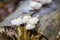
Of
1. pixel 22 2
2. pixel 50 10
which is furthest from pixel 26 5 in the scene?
pixel 50 10

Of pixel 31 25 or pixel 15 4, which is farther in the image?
pixel 15 4

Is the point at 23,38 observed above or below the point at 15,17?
below

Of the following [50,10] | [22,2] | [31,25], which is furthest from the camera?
[22,2]

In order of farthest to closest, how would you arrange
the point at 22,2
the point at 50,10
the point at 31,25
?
1. the point at 22,2
2. the point at 50,10
3. the point at 31,25

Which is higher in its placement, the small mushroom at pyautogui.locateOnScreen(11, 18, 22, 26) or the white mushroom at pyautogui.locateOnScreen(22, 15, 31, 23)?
the white mushroom at pyautogui.locateOnScreen(22, 15, 31, 23)

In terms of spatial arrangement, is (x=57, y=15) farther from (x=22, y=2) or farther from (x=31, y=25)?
(x=22, y=2)

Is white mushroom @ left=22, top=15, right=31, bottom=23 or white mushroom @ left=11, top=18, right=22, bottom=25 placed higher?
white mushroom @ left=22, top=15, right=31, bottom=23

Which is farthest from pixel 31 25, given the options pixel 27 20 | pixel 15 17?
pixel 15 17

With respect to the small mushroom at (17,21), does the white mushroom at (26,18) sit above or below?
above

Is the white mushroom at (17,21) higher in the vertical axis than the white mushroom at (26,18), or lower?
lower

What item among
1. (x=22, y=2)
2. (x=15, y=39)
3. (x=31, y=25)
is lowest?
(x=15, y=39)
